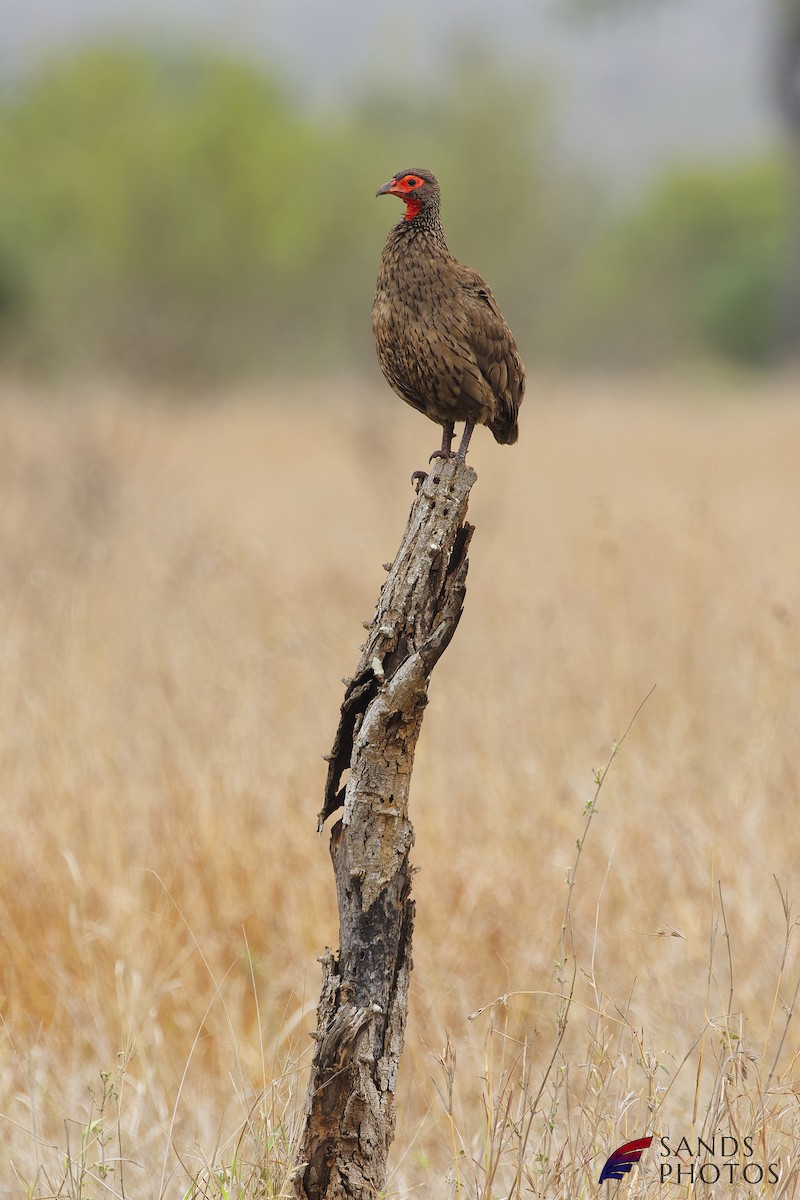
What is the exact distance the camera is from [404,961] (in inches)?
77.6

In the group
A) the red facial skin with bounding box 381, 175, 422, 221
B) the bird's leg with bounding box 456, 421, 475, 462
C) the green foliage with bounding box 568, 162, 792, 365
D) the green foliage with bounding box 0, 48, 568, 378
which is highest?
the green foliage with bounding box 568, 162, 792, 365

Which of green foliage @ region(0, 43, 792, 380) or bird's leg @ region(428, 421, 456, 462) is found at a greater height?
green foliage @ region(0, 43, 792, 380)

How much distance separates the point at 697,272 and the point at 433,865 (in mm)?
47448

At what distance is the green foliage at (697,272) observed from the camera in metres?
39.0

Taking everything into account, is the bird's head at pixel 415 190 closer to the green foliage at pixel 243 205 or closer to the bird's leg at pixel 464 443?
the bird's leg at pixel 464 443

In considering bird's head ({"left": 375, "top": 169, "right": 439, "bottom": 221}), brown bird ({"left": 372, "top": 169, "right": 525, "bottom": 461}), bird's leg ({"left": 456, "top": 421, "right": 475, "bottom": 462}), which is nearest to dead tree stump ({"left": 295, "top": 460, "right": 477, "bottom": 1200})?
bird's leg ({"left": 456, "top": 421, "right": 475, "bottom": 462})

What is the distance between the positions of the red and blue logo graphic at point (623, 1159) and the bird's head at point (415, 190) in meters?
1.63

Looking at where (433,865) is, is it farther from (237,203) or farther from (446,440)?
(237,203)

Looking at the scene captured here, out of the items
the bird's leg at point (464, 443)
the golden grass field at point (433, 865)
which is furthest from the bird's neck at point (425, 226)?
the golden grass field at point (433, 865)

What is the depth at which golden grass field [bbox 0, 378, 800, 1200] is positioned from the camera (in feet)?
7.84

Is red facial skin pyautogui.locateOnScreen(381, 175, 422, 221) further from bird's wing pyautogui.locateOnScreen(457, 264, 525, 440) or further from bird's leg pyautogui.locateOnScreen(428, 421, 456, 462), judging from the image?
bird's leg pyautogui.locateOnScreen(428, 421, 456, 462)

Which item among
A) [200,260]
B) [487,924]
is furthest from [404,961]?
[200,260]

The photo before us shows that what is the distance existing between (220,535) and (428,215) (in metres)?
6.23

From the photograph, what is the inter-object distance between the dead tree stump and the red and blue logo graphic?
0.38m
